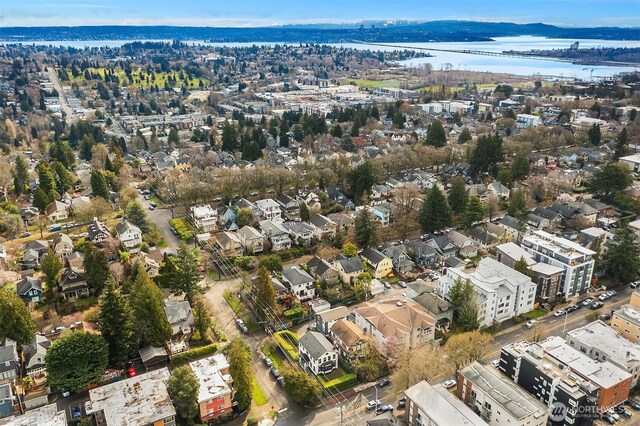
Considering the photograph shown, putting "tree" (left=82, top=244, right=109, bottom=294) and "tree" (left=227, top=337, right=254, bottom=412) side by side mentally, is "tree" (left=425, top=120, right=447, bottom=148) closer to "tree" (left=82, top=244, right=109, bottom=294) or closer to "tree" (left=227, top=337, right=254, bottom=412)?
"tree" (left=82, top=244, right=109, bottom=294)

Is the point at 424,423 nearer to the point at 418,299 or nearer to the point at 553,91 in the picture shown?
the point at 418,299

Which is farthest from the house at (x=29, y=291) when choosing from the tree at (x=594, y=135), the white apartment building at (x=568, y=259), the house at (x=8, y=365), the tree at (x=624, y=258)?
the tree at (x=594, y=135)

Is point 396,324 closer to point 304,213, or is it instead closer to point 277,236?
point 277,236

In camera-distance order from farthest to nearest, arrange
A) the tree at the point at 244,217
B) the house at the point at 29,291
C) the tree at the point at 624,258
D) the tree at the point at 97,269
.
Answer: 1. the tree at the point at 244,217
2. the tree at the point at 624,258
3. the tree at the point at 97,269
4. the house at the point at 29,291

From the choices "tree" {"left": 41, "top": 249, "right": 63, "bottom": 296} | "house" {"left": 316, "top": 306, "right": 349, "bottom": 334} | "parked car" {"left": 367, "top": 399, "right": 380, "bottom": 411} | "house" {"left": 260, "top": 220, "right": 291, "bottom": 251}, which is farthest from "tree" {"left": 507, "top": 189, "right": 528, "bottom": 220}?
"tree" {"left": 41, "top": 249, "right": 63, "bottom": 296}

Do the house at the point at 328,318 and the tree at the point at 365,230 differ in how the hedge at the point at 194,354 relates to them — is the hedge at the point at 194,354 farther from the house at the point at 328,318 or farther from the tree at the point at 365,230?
the tree at the point at 365,230

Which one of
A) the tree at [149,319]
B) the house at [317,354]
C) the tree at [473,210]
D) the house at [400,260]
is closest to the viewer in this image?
the house at [317,354]
